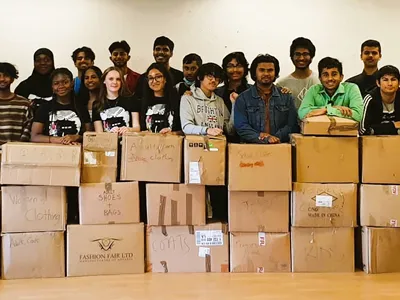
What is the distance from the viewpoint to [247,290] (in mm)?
2922

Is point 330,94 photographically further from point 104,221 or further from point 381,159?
point 104,221

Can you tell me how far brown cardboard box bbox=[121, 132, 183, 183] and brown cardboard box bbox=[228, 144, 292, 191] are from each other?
358 mm

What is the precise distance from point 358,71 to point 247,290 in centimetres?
273

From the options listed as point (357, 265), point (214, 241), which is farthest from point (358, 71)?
point (214, 241)

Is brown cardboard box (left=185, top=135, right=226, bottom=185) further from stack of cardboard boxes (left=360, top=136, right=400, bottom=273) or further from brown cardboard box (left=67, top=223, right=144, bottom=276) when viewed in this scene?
stack of cardboard boxes (left=360, top=136, right=400, bottom=273)

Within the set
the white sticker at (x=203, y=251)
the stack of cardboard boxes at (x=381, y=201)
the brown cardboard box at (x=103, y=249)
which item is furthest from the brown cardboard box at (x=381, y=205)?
the brown cardboard box at (x=103, y=249)

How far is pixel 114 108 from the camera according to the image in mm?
3471

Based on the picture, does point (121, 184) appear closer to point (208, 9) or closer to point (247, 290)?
point (247, 290)

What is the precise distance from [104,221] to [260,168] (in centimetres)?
102

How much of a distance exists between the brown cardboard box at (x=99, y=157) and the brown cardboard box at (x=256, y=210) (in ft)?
2.52

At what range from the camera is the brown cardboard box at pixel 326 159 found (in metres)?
3.23

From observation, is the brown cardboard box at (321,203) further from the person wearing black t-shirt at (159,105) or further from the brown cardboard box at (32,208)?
the brown cardboard box at (32,208)

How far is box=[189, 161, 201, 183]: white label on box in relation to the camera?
3.19 m

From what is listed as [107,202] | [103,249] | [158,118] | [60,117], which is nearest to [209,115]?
[158,118]
